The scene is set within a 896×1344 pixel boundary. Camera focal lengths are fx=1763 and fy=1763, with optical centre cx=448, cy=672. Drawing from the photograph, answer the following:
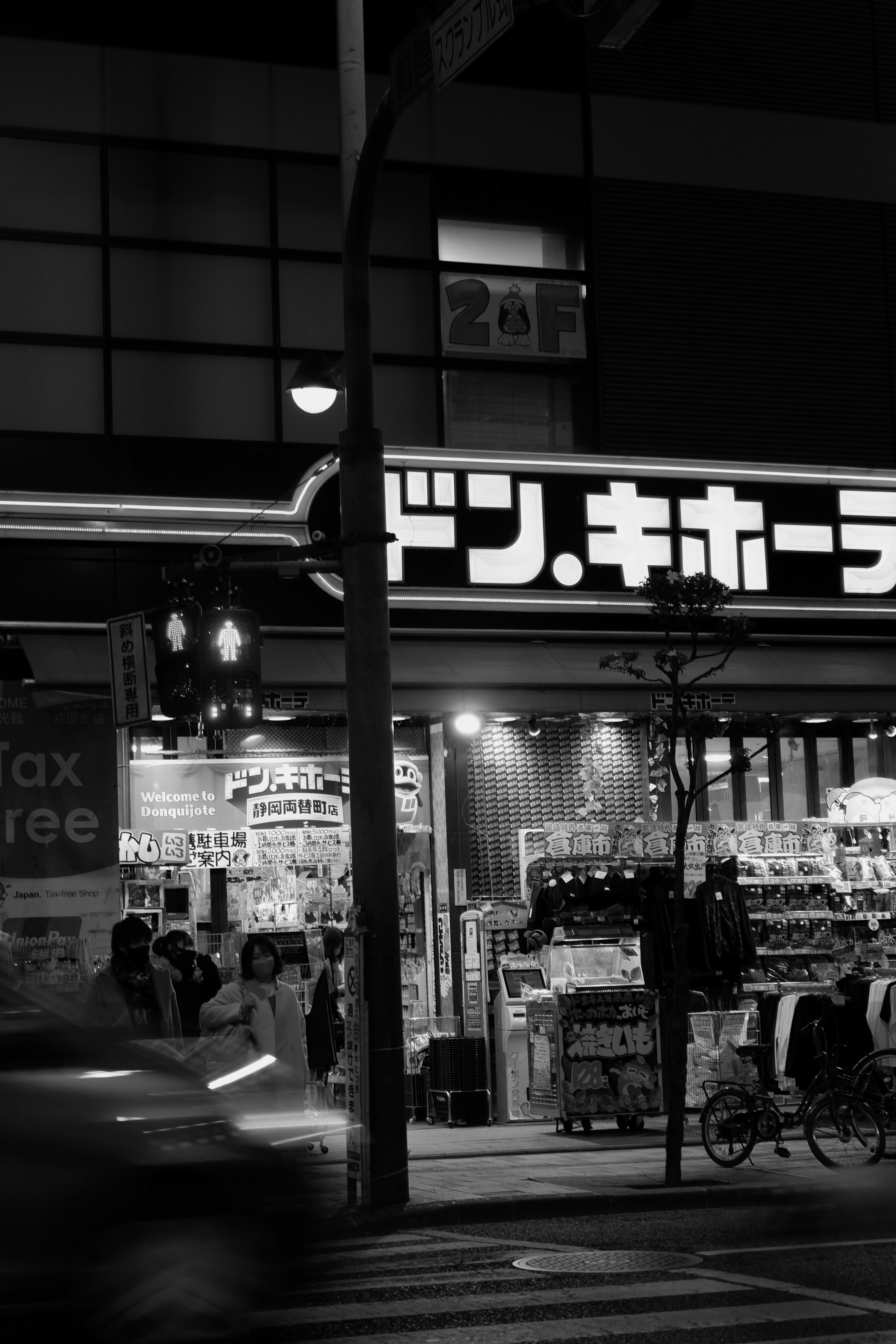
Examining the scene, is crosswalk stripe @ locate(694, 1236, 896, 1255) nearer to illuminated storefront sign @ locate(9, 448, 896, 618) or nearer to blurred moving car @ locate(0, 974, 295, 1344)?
blurred moving car @ locate(0, 974, 295, 1344)

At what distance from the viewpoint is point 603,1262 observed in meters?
9.72

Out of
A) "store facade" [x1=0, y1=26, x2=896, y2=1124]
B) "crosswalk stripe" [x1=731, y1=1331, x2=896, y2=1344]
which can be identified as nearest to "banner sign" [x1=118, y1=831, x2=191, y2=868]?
"store facade" [x1=0, y1=26, x2=896, y2=1124]

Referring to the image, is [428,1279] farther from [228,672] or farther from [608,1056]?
[608,1056]

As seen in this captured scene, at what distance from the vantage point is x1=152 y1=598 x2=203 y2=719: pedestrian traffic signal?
13.3m

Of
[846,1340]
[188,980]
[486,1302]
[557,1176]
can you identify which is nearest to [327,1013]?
[188,980]

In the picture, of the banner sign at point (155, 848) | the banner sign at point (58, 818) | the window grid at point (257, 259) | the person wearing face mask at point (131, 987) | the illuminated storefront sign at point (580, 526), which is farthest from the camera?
the window grid at point (257, 259)

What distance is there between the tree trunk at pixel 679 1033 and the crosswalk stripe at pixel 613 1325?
16.7ft

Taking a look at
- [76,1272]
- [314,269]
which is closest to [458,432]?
[314,269]

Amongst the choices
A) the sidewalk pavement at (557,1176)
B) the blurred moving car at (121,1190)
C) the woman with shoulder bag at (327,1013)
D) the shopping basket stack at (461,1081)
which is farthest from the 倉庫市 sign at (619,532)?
the blurred moving car at (121,1190)

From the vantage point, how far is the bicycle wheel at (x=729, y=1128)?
1427 centimetres

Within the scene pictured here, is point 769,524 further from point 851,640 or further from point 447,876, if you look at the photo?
point 447,876

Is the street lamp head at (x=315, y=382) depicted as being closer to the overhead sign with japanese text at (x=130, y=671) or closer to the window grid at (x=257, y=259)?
the overhead sign with japanese text at (x=130, y=671)

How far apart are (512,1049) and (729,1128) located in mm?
4160

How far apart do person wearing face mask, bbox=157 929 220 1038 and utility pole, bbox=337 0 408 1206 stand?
4344 mm
